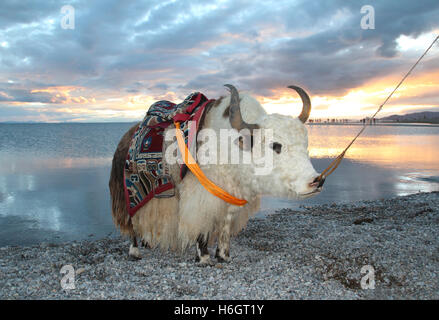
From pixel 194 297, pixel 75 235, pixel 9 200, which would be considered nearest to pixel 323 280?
pixel 194 297

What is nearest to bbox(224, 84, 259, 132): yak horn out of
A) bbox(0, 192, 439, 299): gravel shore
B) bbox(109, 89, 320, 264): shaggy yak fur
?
bbox(109, 89, 320, 264): shaggy yak fur

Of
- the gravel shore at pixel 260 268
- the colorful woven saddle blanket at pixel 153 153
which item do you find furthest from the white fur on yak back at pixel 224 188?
the gravel shore at pixel 260 268

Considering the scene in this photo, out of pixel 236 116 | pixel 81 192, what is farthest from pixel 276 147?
pixel 81 192

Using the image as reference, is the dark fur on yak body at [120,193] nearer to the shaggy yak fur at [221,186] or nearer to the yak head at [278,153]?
the shaggy yak fur at [221,186]

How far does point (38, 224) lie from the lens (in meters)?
7.32

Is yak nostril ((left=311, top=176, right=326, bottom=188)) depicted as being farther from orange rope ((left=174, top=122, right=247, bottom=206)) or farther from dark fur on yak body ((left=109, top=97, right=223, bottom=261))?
dark fur on yak body ((left=109, top=97, right=223, bottom=261))

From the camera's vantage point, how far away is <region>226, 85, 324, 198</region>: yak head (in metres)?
3.00

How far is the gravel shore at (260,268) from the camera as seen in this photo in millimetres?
3217

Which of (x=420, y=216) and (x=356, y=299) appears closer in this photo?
(x=356, y=299)

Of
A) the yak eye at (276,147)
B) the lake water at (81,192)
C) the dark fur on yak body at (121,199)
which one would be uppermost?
the yak eye at (276,147)

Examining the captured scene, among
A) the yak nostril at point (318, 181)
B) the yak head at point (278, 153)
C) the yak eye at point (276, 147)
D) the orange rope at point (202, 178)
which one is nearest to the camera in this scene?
the yak nostril at point (318, 181)

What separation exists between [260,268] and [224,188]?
1.14 m
